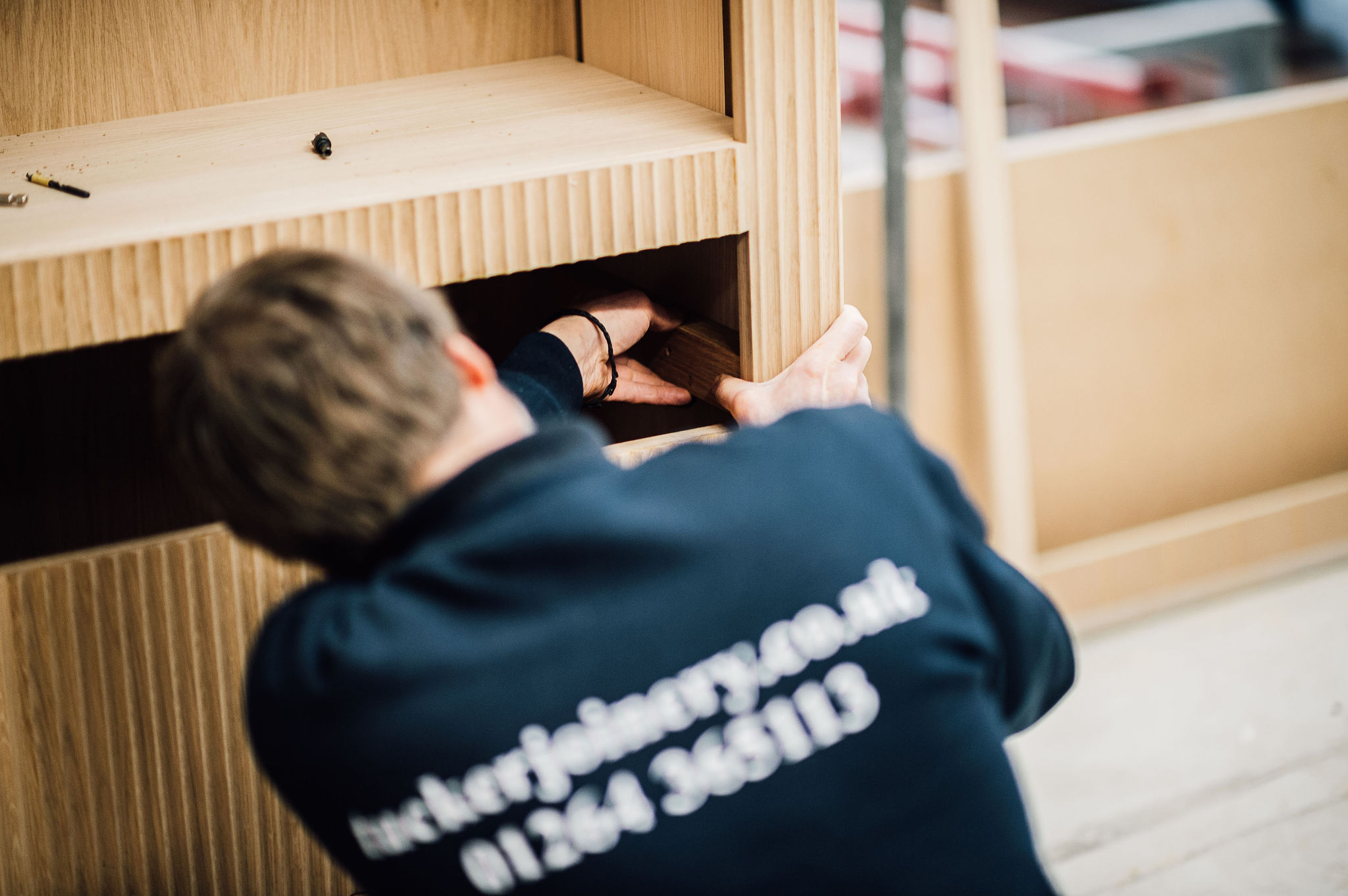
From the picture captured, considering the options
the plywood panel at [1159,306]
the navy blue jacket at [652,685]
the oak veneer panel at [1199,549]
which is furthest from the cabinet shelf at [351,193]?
the oak veneer panel at [1199,549]

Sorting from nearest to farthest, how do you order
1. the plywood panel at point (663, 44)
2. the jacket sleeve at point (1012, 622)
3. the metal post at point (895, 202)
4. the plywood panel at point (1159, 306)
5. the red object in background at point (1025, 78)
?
the jacket sleeve at point (1012, 622)
the plywood panel at point (663, 44)
the metal post at point (895, 202)
the plywood panel at point (1159, 306)
the red object in background at point (1025, 78)

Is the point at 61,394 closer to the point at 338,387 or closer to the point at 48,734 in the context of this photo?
the point at 48,734

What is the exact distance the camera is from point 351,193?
2.81ft

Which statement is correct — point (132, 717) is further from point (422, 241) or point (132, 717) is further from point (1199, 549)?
point (1199, 549)

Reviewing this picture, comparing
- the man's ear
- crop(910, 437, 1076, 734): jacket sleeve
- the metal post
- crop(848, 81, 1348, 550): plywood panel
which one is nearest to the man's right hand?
crop(910, 437, 1076, 734): jacket sleeve

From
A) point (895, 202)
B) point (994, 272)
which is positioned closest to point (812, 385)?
point (895, 202)

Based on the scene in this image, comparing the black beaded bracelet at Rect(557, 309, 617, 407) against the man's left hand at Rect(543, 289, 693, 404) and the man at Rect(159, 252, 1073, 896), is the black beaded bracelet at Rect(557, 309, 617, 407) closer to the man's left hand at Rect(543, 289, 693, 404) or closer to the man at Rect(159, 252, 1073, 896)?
the man's left hand at Rect(543, 289, 693, 404)

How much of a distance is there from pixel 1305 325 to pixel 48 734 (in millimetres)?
2322

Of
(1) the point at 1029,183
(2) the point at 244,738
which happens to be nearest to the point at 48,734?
(2) the point at 244,738

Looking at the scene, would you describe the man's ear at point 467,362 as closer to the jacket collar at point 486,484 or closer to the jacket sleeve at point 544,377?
the jacket collar at point 486,484

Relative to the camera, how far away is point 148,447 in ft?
4.01

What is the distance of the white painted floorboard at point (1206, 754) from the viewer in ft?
5.88

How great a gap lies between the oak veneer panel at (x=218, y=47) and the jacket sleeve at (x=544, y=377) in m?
0.25

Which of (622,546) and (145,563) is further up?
(622,546)
